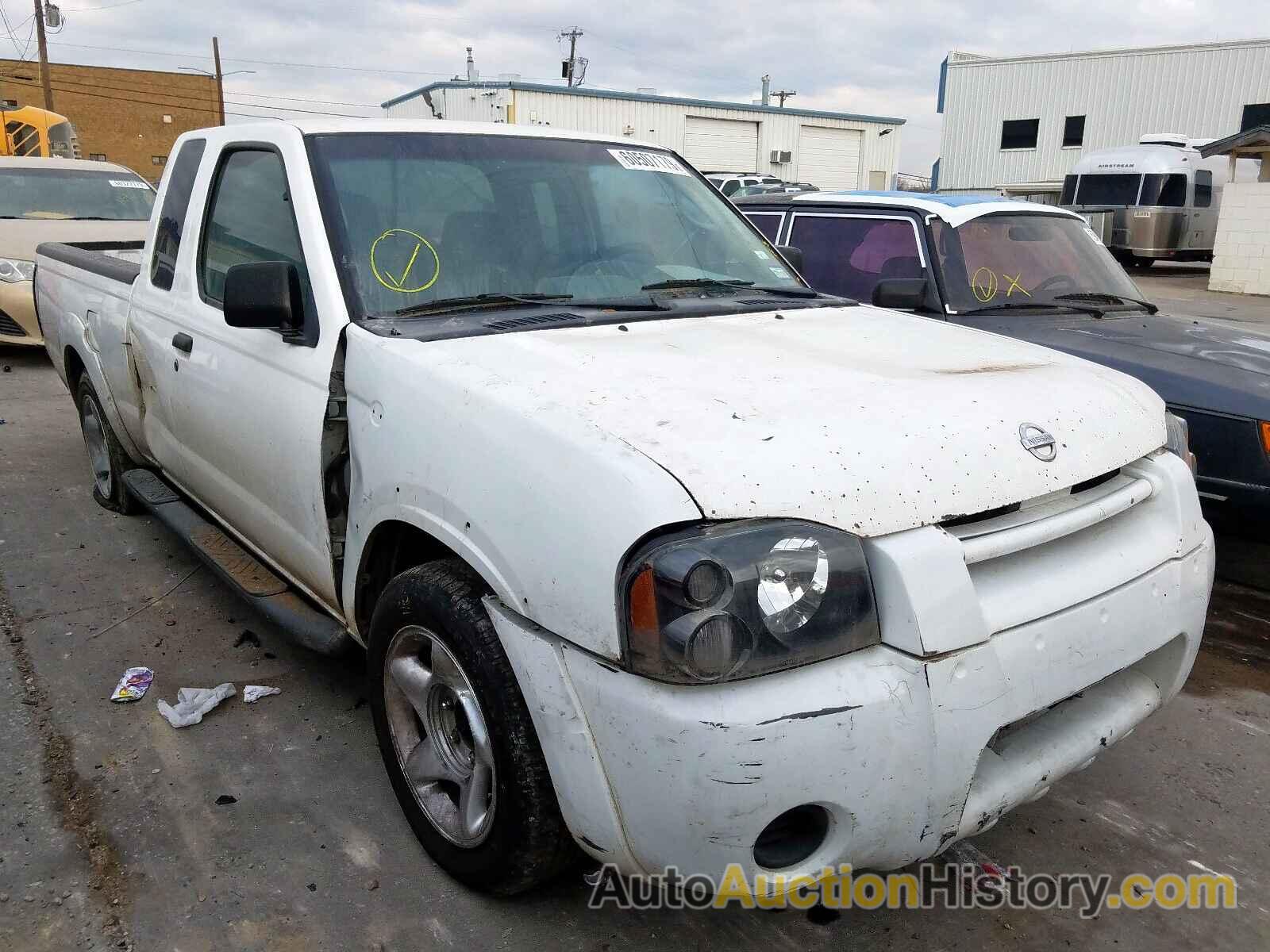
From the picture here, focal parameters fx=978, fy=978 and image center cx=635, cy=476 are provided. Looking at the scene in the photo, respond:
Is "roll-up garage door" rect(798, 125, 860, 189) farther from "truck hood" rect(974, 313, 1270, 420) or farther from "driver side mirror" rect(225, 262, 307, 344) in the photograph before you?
"driver side mirror" rect(225, 262, 307, 344)

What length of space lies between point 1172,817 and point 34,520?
532 centimetres

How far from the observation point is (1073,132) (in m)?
33.2

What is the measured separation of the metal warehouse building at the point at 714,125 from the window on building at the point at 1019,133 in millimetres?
9454

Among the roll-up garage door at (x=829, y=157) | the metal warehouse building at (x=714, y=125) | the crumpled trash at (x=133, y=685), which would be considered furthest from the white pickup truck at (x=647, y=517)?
the roll-up garage door at (x=829, y=157)

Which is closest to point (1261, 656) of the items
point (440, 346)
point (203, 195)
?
point (440, 346)

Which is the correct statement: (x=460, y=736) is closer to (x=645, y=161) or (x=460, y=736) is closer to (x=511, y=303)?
(x=511, y=303)

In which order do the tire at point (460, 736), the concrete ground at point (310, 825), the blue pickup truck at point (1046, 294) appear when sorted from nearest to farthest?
the tire at point (460, 736) < the concrete ground at point (310, 825) < the blue pickup truck at point (1046, 294)

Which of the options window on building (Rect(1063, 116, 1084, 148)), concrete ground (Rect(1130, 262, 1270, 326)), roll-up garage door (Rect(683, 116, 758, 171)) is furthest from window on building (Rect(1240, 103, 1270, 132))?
roll-up garage door (Rect(683, 116, 758, 171))

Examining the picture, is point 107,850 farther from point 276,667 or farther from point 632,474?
point 632,474

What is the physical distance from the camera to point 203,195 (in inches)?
143

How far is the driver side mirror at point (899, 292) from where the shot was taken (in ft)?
16.1

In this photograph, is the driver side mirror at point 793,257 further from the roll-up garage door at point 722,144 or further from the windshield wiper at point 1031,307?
the roll-up garage door at point 722,144

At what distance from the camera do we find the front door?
2.76 meters

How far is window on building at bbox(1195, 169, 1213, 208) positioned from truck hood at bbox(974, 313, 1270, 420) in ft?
64.8
